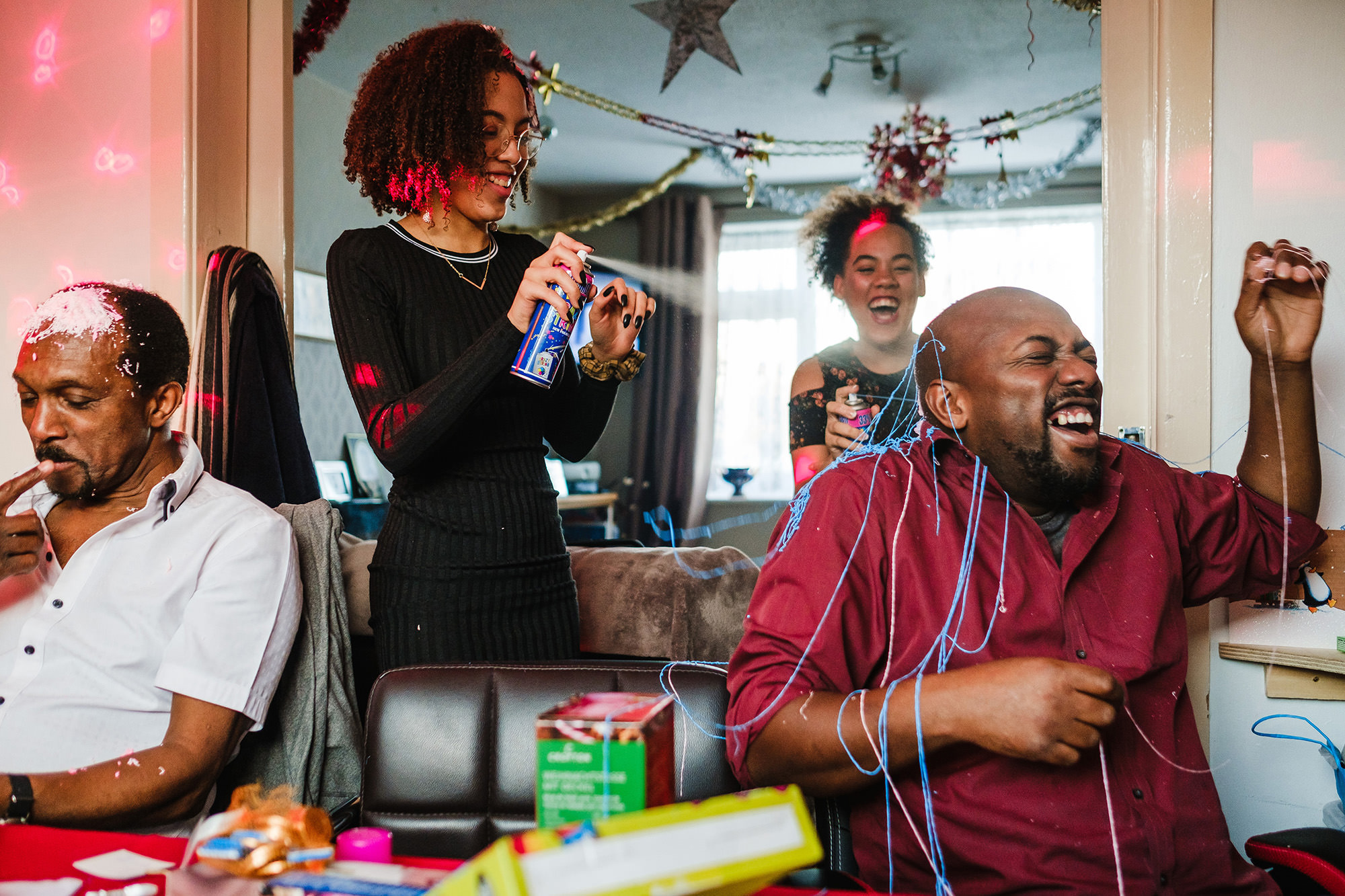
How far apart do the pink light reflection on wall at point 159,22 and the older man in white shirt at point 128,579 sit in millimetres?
945

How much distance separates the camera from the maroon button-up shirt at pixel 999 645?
103 cm

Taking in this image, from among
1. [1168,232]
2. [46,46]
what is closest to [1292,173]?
[1168,232]

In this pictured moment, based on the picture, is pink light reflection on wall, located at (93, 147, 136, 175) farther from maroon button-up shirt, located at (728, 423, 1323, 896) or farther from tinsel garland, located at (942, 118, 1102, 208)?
tinsel garland, located at (942, 118, 1102, 208)

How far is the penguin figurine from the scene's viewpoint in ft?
4.87

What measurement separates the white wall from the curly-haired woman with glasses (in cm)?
94

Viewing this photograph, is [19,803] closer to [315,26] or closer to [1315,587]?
[1315,587]

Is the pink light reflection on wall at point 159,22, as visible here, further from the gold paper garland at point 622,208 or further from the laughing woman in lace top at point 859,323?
the gold paper garland at point 622,208

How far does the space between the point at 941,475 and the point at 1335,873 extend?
1.89 ft

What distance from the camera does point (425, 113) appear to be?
1490 mm

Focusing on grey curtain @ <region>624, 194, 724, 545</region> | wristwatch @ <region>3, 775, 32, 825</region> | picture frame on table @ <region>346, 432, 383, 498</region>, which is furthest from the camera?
grey curtain @ <region>624, 194, 724, 545</region>

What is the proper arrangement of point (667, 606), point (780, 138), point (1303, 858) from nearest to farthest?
point (1303, 858) < point (667, 606) < point (780, 138)

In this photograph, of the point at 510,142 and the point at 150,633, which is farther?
the point at 510,142

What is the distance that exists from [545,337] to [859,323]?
1488 millimetres

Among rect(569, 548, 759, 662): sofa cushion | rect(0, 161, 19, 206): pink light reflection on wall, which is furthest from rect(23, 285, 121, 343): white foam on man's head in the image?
rect(0, 161, 19, 206): pink light reflection on wall
